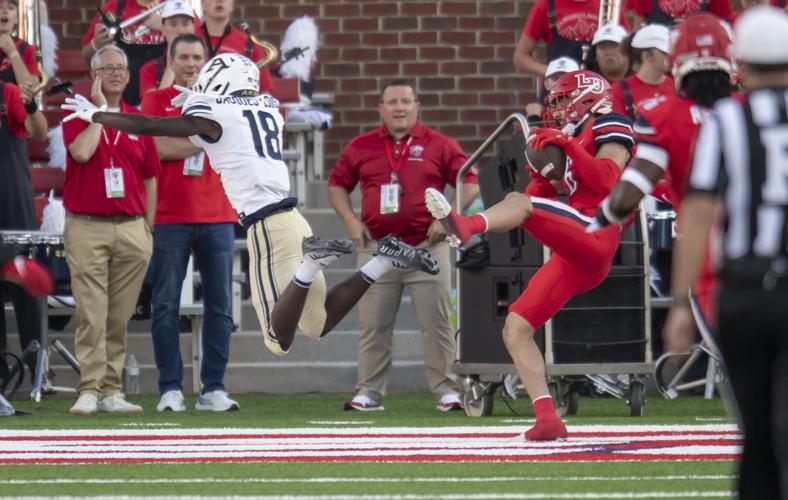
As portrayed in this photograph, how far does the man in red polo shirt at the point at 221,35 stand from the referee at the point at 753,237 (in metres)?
8.61

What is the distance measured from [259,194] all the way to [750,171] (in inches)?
214

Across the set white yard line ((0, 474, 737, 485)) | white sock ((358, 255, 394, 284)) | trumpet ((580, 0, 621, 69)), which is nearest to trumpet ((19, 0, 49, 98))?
trumpet ((580, 0, 621, 69))

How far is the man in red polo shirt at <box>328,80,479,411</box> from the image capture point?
1205cm

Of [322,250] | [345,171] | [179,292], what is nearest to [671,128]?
[322,250]

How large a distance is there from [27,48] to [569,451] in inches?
280

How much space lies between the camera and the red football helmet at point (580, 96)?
9609mm

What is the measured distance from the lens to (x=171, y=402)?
11500mm

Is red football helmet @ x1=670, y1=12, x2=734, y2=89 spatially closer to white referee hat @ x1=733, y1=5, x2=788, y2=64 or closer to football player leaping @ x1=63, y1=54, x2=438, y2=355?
white referee hat @ x1=733, y1=5, x2=788, y2=64

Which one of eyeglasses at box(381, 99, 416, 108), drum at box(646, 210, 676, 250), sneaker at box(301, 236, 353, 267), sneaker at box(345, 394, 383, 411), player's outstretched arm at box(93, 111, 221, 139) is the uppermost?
player's outstretched arm at box(93, 111, 221, 139)

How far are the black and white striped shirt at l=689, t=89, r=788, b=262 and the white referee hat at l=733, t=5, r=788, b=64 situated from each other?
0.11m

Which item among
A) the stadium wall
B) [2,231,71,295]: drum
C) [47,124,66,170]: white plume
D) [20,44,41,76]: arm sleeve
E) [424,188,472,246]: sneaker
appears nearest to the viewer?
[424,188,472,246]: sneaker

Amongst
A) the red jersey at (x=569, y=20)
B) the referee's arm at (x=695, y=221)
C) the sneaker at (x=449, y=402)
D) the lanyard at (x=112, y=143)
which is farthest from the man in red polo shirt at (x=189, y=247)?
the referee's arm at (x=695, y=221)

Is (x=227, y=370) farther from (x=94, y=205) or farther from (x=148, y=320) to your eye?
(x=94, y=205)

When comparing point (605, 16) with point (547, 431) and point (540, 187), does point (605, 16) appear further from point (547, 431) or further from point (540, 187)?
point (547, 431)
